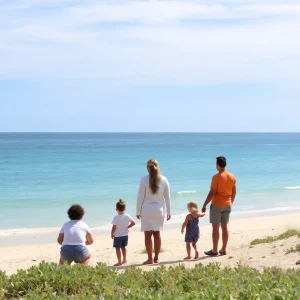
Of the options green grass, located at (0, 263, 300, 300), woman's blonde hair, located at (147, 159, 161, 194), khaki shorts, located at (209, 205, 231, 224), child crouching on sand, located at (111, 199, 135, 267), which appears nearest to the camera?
green grass, located at (0, 263, 300, 300)

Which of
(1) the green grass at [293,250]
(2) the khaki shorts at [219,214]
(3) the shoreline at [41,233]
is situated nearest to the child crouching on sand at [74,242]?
(2) the khaki shorts at [219,214]

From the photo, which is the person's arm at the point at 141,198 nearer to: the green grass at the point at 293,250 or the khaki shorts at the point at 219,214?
the khaki shorts at the point at 219,214

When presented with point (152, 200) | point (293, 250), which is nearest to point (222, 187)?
point (152, 200)

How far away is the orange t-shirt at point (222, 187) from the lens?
8914mm

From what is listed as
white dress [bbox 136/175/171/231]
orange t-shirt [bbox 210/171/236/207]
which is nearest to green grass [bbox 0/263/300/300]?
white dress [bbox 136/175/171/231]

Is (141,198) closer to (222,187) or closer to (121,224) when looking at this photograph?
(121,224)

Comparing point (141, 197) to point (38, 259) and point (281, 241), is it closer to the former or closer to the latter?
point (281, 241)

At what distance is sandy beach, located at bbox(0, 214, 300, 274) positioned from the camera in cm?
881

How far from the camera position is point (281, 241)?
10.1 m

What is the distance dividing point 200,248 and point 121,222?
10.4 feet

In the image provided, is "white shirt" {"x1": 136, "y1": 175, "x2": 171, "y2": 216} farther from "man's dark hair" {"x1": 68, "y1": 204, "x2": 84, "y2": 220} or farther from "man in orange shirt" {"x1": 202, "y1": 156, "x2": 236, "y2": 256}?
"man's dark hair" {"x1": 68, "y1": 204, "x2": 84, "y2": 220}

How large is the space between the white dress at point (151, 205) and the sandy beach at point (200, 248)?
2.27 feet

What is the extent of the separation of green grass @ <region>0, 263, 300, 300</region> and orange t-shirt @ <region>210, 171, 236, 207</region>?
2791 mm

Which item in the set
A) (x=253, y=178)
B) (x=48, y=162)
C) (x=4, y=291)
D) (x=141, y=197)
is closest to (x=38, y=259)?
(x=141, y=197)
